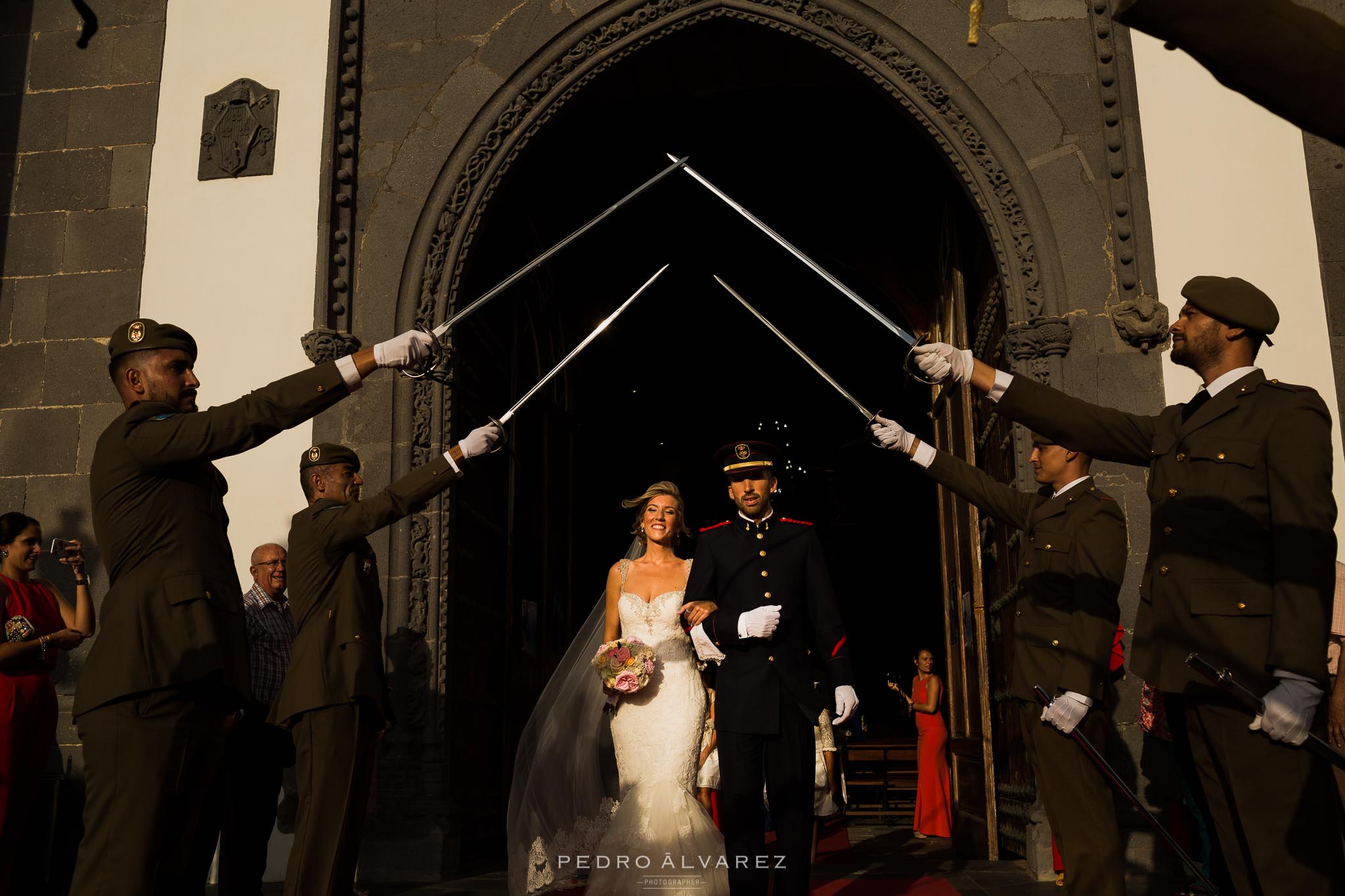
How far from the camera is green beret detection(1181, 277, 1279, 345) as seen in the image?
338 centimetres

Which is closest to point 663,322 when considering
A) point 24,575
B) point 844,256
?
point 844,256

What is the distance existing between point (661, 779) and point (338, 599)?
72.4 inches

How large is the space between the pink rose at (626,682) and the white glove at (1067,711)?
221 centimetres

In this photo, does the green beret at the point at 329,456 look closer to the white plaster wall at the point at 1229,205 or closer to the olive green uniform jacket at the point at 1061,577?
the olive green uniform jacket at the point at 1061,577

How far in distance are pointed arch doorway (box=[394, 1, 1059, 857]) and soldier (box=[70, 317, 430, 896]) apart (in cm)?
271

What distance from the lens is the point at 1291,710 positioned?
2.94 meters

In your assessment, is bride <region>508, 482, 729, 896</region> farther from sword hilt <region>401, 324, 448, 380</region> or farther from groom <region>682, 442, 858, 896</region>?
sword hilt <region>401, 324, 448, 380</region>

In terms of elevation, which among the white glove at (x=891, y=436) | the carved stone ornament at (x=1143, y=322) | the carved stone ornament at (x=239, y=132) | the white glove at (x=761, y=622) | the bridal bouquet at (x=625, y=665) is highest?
the carved stone ornament at (x=239, y=132)

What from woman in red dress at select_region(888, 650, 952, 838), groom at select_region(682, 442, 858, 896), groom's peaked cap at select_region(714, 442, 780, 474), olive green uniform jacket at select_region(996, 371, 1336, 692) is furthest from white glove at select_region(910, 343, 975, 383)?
woman in red dress at select_region(888, 650, 952, 838)

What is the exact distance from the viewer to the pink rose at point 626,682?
582cm

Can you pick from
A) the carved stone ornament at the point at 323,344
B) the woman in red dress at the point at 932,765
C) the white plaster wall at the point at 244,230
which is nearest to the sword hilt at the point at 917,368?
the carved stone ornament at the point at 323,344

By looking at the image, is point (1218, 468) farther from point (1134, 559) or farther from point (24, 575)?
point (24, 575)

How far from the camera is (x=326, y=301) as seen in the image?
7.18 meters

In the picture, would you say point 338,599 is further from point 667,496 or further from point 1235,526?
point 1235,526
